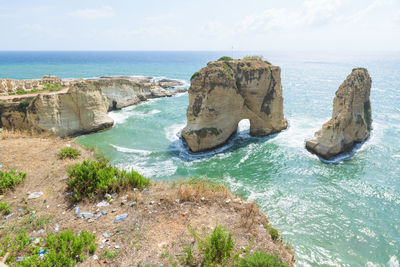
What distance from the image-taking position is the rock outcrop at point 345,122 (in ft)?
63.9

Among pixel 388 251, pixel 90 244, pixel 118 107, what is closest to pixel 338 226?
pixel 388 251

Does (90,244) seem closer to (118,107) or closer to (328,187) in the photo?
(328,187)

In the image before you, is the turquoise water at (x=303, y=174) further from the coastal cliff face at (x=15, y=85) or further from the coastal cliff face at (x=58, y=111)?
the coastal cliff face at (x=15, y=85)

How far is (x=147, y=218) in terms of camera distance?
7.23 metres

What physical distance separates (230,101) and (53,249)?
18.9 m

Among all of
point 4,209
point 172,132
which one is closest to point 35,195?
point 4,209

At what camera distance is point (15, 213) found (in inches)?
283

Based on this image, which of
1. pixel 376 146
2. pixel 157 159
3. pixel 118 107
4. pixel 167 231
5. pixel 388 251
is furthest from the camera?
pixel 118 107

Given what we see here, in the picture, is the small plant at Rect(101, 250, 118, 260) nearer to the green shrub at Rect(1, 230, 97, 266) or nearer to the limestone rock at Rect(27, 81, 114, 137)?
the green shrub at Rect(1, 230, 97, 266)

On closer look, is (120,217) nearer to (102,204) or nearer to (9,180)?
(102,204)

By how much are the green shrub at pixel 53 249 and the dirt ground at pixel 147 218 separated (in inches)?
11.7

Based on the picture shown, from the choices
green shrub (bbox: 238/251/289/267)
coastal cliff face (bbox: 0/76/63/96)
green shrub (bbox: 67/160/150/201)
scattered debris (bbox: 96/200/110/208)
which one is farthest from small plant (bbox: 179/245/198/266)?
coastal cliff face (bbox: 0/76/63/96)

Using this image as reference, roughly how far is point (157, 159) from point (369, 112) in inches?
839

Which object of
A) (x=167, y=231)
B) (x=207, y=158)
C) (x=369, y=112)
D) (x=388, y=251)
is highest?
(x=369, y=112)
